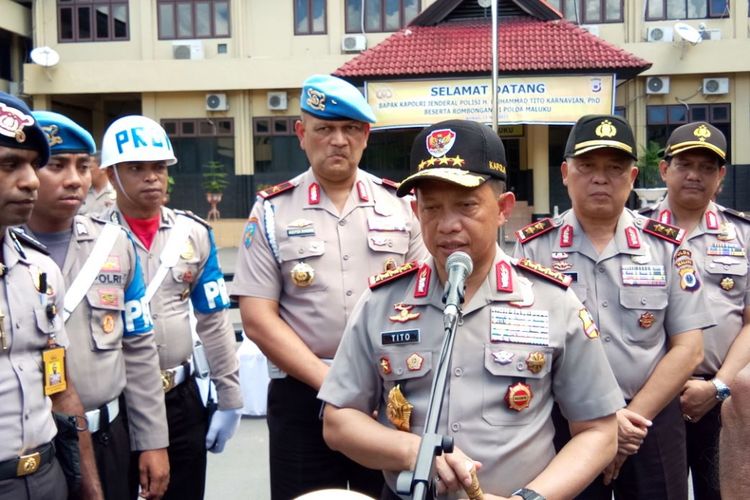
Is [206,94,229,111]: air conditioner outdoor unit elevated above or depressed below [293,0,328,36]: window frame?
below

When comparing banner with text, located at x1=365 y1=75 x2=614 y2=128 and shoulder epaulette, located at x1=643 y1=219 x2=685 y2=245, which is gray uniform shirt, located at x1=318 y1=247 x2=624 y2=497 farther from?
banner with text, located at x1=365 y1=75 x2=614 y2=128

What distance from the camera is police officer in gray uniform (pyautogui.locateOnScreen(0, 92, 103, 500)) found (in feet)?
7.39

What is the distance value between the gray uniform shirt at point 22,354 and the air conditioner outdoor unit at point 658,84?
20.0 meters

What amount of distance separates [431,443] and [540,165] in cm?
1944

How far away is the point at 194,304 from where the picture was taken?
3594mm

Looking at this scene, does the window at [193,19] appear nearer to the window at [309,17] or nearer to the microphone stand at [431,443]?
the window at [309,17]

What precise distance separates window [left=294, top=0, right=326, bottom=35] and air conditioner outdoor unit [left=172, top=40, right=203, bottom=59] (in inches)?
103

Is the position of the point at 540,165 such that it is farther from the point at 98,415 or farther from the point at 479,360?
the point at 479,360

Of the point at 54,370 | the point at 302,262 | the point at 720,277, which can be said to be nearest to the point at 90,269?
the point at 54,370

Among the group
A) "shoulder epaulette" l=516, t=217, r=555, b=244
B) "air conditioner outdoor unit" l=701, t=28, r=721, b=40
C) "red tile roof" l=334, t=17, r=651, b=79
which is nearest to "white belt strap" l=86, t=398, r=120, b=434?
"shoulder epaulette" l=516, t=217, r=555, b=244

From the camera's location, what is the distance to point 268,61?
2112cm

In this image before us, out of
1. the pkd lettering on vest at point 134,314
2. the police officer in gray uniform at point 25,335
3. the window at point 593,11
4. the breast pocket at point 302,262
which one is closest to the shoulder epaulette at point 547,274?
the breast pocket at point 302,262

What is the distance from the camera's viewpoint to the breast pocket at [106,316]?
2.83 m

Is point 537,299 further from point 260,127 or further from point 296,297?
point 260,127
